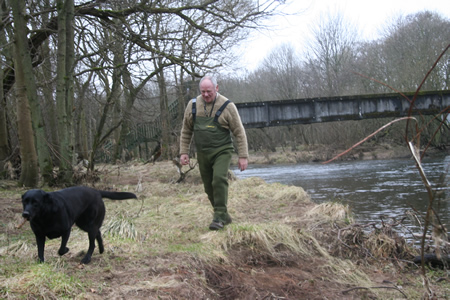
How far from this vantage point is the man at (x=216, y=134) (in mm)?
5938

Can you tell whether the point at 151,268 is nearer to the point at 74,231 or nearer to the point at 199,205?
the point at 74,231

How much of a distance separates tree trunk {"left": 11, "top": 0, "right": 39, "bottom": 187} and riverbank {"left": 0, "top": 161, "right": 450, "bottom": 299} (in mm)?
2969

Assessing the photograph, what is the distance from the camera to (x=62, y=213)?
3.91 m

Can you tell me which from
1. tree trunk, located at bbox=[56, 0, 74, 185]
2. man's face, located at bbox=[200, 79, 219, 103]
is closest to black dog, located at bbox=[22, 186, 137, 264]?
man's face, located at bbox=[200, 79, 219, 103]

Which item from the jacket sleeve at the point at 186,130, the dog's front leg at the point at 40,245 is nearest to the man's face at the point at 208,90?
the jacket sleeve at the point at 186,130

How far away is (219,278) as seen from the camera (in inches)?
171

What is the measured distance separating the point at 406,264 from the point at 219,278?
290cm

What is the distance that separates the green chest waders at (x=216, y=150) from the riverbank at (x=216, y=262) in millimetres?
535

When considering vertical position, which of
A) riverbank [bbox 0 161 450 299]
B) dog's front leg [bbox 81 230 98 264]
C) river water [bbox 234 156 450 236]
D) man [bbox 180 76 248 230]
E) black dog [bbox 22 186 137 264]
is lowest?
river water [bbox 234 156 450 236]

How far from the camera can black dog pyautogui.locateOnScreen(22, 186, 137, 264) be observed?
3.72 m

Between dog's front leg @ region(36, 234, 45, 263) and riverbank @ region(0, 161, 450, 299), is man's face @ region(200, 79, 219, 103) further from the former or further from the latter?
dog's front leg @ region(36, 234, 45, 263)

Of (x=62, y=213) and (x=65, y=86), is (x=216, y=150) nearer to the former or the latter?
(x=62, y=213)

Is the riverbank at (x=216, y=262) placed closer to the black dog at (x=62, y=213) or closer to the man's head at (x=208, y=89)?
the black dog at (x=62, y=213)

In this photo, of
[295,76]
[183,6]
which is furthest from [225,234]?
[295,76]
